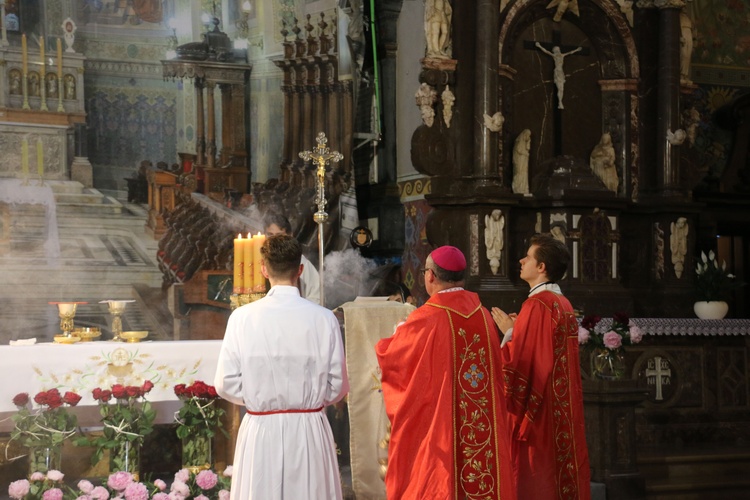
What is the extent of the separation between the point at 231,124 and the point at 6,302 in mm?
2657

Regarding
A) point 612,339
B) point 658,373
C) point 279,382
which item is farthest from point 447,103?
point 279,382

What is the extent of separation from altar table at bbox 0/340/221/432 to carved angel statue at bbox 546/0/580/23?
635cm

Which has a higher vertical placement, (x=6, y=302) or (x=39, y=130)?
(x=39, y=130)

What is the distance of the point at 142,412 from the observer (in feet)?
19.0

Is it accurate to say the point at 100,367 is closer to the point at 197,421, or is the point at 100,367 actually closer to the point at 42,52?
the point at 197,421

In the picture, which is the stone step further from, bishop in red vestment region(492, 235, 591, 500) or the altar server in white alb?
the altar server in white alb

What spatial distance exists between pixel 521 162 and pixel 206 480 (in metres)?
5.95

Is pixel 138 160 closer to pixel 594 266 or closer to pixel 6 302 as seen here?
pixel 6 302

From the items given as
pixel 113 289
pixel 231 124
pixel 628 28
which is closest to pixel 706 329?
pixel 628 28

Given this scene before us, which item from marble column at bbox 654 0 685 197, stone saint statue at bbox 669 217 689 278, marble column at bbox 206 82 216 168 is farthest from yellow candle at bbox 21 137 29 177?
stone saint statue at bbox 669 217 689 278

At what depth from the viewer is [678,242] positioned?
1091cm

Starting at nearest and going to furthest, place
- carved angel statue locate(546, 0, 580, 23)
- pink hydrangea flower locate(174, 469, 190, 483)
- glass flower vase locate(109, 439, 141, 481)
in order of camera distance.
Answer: pink hydrangea flower locate(174, 469, 190, 483) < glass flower vase locate(109, 439, 141, 481) < carved angel statue locate(546, 0, 580, 23)

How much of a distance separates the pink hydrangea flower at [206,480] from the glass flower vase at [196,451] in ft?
1.17

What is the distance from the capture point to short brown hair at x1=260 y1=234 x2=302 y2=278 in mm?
4281
